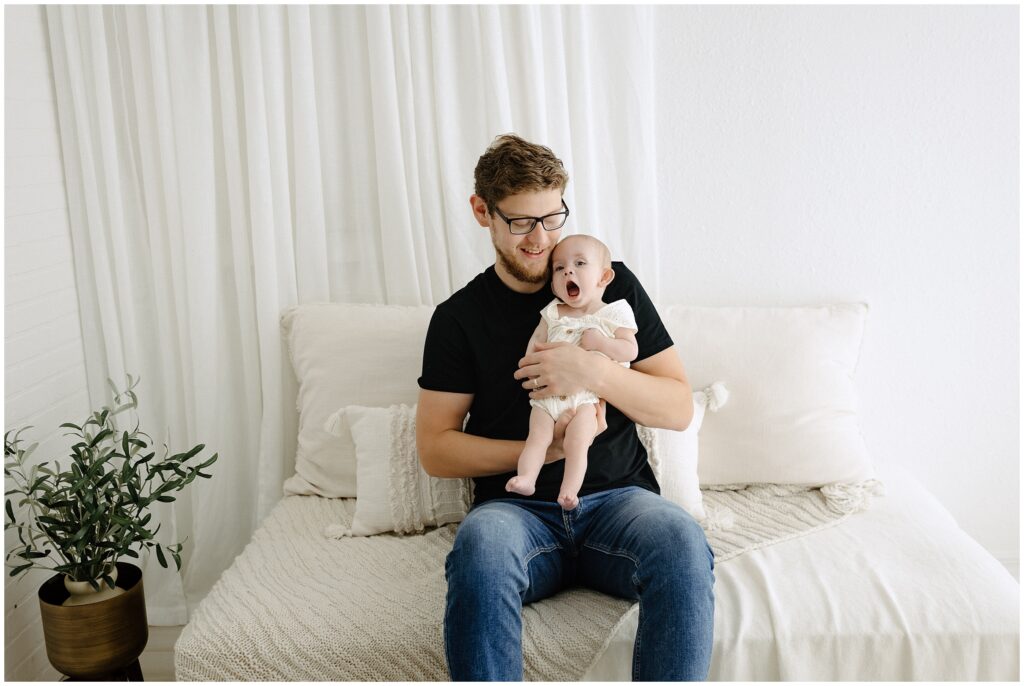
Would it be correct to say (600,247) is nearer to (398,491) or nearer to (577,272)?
(577,272)

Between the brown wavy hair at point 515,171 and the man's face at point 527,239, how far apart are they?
14 mm

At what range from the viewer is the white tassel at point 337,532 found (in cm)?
203

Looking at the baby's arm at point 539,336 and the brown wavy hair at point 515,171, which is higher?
the brown wavy hair at point 515,171

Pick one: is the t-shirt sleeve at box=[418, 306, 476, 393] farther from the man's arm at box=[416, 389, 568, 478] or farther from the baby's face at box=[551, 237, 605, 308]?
the baby's face at box=[551, 237, 605, 308]

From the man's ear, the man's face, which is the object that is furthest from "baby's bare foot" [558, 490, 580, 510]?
the man's ear

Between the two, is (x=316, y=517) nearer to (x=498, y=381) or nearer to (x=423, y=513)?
(x=423, y=513)

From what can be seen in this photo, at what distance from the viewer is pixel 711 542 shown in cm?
189

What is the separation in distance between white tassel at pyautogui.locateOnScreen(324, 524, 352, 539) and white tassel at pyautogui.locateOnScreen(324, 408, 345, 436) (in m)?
0.24

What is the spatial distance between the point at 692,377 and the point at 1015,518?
1.13 m

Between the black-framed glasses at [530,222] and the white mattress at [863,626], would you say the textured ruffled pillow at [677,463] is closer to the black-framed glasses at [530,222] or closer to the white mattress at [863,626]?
the white mattress at [863,626]

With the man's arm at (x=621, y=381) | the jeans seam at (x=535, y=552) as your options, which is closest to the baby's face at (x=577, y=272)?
the man's arm at (x=621, y=381)

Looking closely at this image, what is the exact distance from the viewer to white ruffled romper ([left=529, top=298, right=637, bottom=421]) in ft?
5.61

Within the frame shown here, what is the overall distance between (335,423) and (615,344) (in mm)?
789

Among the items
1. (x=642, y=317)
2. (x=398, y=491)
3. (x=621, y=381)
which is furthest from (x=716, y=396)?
(x=398, y=491)
